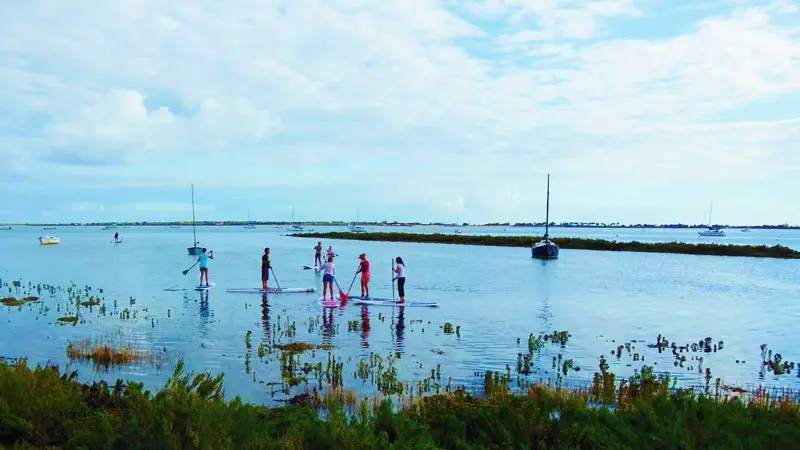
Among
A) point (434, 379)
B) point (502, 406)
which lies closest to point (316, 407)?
point (434, 379)

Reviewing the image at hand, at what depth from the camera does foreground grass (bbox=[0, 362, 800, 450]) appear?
8.23m

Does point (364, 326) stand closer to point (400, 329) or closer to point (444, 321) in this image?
point (400, 329)

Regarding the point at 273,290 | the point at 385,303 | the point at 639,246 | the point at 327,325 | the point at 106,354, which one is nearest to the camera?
the point at 106,354

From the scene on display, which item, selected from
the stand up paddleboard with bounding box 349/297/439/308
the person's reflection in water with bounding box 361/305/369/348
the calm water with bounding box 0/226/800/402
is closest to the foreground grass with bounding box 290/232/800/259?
the calm water with bounding box 0/226/800/402

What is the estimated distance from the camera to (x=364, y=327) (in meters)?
25.2

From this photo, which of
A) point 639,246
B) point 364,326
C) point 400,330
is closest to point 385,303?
point 364,326

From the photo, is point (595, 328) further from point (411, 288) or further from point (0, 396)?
point (0, 396)

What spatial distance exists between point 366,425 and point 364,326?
16.4 m

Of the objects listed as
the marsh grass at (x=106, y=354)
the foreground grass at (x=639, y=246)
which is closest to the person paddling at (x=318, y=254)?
the marsh grass at (x=106, y=354)

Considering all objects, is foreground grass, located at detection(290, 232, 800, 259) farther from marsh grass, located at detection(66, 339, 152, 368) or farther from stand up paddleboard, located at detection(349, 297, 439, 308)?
marsh grass, located at detection(66, 339, 152, 368)

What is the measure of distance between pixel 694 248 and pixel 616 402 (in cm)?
8787

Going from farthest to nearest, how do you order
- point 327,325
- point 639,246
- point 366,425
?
point 639,246, point 327,325, point 366,425

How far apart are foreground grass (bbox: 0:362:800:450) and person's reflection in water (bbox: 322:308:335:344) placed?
38.2 ft

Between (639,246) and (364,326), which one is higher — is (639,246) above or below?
above
